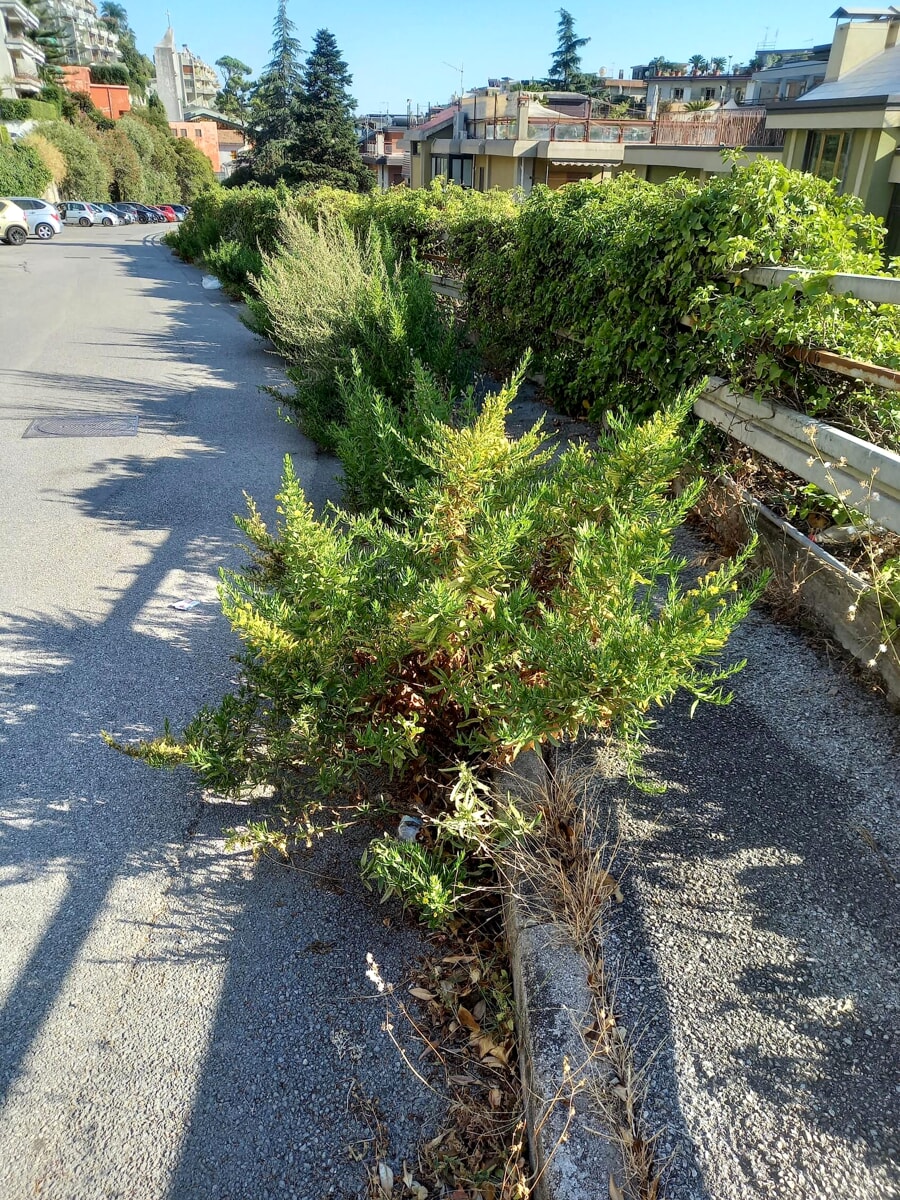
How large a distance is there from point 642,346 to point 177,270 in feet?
76.9

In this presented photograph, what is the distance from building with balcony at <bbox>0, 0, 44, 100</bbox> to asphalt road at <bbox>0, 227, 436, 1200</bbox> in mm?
67306

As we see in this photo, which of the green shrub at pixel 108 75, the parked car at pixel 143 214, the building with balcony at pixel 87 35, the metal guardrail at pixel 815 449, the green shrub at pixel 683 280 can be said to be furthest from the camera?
the building with balcony at pixel 87 35

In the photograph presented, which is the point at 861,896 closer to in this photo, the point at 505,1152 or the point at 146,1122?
the point at 505,1152

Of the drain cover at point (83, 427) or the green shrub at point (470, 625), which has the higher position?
the green shrub at point (470, 625)

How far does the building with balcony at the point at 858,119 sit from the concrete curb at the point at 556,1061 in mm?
21059

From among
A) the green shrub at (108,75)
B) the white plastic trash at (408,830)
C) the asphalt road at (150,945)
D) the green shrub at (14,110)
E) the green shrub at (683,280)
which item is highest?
the green shrub at (108,75)

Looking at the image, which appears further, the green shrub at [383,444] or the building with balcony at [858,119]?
the building with balcony at [858,119]

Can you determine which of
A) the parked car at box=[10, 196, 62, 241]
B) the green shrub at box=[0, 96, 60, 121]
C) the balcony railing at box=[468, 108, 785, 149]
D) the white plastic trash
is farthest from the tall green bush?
the white plastic trash

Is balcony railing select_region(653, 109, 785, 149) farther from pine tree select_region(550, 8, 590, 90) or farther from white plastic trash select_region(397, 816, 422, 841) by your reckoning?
pine tree select_region(550, 8, 590, 90)

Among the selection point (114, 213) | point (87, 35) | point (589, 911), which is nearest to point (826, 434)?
point (589, 911)

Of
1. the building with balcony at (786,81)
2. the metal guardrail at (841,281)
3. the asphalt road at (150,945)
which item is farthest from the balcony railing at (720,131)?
the asphalt road at (150,945)

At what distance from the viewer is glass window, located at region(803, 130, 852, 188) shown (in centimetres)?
2141

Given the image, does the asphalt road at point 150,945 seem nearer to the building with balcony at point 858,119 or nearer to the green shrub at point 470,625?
the green shrub at point 470,625

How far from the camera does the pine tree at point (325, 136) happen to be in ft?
117
